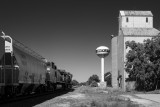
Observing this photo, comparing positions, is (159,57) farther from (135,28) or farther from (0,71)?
(0,71)

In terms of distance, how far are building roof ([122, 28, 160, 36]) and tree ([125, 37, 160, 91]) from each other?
647 inches

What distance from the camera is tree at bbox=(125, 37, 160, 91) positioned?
49.4 metres

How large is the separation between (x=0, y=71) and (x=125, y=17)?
218ft

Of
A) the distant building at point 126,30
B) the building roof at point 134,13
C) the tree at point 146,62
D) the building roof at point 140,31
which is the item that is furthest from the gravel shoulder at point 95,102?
the building roof at point 134,13

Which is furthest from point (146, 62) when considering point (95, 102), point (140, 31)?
point (95, 102)

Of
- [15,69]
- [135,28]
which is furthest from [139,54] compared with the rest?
[15,69]

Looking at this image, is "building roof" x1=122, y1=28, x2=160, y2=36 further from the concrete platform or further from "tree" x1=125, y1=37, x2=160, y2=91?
the concrete platform

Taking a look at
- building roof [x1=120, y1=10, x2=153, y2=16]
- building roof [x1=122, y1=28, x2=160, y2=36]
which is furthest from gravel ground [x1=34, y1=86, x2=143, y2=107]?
building roof [x1=120, y1=10, x2=153, y2=16]

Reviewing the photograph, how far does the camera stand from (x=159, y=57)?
50375mm

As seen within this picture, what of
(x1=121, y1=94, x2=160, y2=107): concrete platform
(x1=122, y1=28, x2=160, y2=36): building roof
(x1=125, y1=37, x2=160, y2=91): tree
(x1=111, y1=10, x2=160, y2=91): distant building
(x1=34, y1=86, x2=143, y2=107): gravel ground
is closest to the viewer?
(x1=34, y1=86, x2=143, y2=107): gravel ground

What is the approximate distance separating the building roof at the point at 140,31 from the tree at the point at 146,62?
1642cm

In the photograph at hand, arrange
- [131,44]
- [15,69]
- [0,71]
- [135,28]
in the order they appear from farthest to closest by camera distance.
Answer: [135,28] → [131,44] → [15,69] → [0,71]

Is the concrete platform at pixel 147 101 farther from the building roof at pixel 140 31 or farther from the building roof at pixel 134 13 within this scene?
the building roof at pixel 134 13

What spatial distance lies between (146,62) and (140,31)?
76.0ft
